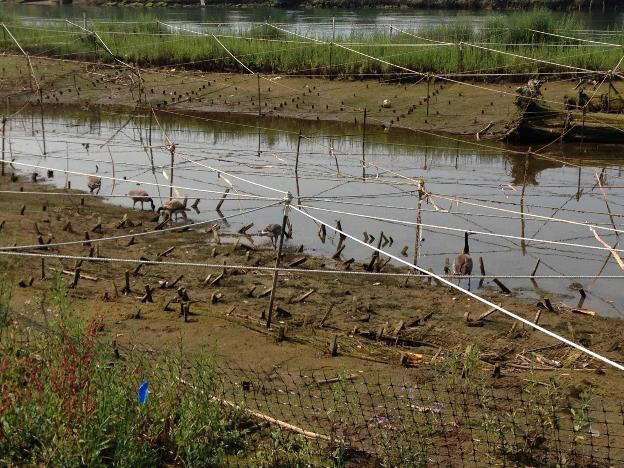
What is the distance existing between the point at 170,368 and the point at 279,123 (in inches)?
556

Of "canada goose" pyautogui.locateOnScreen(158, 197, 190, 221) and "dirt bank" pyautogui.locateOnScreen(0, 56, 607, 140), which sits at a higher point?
"dirt bank" pyautogui.locateOnScreen(0, 56, 607, 140)

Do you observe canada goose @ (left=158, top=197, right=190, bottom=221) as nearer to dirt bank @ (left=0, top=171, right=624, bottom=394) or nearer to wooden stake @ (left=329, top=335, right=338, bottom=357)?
dirt bank @ (left=0, top=171, right=624, bottom=394)

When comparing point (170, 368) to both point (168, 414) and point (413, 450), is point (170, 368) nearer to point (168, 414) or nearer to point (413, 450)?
point (168, 414)

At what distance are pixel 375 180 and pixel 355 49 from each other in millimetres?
10533

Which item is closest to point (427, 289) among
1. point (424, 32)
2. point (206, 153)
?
point (206, 153)

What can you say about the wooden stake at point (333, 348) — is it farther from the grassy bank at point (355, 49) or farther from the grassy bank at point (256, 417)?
the grassy bank at point (355, 49)

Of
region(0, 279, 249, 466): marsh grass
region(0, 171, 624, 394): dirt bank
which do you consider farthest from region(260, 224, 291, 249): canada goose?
region(0, 279, 249, 466): marsh grass

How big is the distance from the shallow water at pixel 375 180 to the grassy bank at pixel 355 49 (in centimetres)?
267

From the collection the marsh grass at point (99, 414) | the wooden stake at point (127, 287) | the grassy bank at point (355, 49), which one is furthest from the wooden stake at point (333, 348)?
the grassy bank at point (355, 49)

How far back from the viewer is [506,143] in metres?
16.0

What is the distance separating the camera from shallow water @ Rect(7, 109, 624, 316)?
963 cm

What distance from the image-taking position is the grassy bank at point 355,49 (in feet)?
63.2

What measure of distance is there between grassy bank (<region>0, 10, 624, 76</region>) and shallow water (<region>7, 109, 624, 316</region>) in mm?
2666

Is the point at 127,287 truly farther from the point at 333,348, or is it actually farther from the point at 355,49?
the point at 355,49
